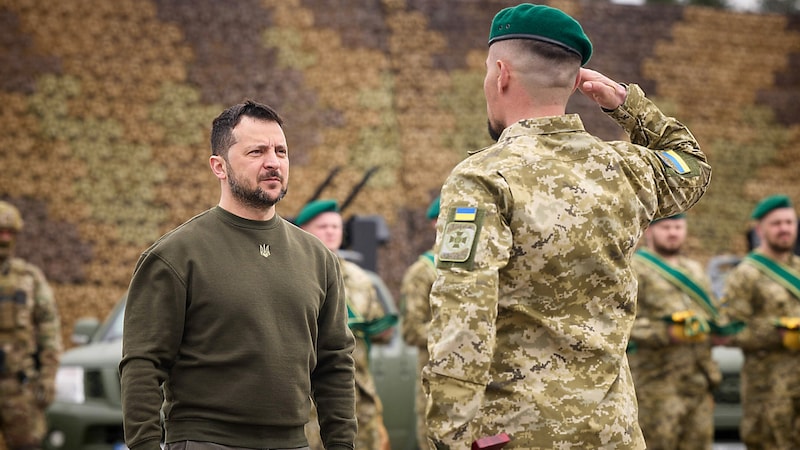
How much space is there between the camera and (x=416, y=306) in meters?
8.95

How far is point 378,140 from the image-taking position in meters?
18.2

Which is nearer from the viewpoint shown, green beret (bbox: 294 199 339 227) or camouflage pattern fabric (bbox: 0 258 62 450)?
green beret (bbox: 294 199 339 227)

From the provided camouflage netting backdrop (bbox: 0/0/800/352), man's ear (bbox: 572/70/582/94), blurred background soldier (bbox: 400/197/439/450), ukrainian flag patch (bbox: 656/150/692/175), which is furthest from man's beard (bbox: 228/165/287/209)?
camouflage netting backdrop (bbox: 0/0/800/352)

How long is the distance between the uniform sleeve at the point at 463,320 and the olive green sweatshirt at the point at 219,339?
3.09 feet

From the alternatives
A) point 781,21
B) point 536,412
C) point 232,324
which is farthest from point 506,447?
point 781,21

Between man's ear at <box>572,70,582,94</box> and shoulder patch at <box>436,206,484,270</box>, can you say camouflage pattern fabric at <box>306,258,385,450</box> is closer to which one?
man's ear at <box>572,70,582,94</box>

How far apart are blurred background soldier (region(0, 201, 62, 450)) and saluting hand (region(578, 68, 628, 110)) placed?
716 centimetres

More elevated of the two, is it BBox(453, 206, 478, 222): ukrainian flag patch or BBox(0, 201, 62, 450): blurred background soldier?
BBox(453, 206, 478, 222): ukrainian flag patch

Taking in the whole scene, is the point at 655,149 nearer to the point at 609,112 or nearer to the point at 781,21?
the point at 609,112

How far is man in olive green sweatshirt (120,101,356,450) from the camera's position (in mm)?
3984

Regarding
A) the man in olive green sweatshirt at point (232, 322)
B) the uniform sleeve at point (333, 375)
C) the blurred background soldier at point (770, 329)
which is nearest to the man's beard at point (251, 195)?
the man in olive green sweatshirt at point (232, 322)

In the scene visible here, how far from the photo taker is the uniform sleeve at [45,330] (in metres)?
10.2

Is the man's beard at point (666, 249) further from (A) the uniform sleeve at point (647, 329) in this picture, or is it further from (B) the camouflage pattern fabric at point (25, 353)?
(B) the camouflage pattern fabric at point (25, 353)

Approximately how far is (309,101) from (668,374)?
9.71 metres
